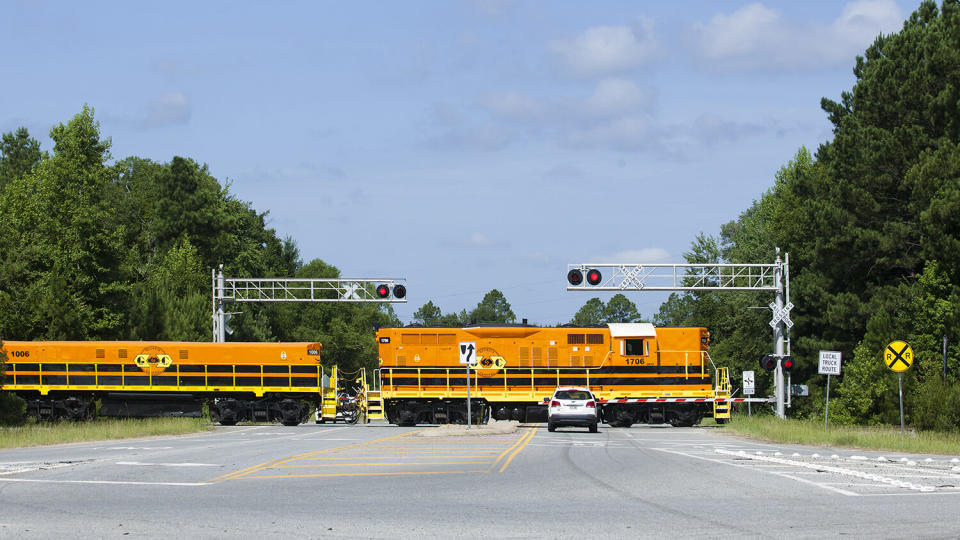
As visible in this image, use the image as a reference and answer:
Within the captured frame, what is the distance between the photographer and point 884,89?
160 ft

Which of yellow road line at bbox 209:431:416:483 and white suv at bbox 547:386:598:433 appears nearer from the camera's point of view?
yellow road line at bbox 209:431:416:483

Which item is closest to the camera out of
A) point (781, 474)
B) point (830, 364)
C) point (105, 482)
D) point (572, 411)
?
point (105, 482)

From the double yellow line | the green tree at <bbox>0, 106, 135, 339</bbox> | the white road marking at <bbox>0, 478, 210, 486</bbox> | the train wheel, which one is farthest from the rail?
the white road marking at <bbox>0, 478, 210, 486</bbox>

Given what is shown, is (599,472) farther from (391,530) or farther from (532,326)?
(532,326)

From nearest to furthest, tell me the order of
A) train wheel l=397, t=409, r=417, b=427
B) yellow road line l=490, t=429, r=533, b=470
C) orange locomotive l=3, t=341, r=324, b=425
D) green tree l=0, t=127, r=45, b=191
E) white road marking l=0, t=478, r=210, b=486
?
white road marking l=0, t=478, r=210, b=486 → yellow road line l=490, t=429, r=533, b=470 → train wheel l=397, t=409, r=417, b=427 → orange locomotive l=3, t=341, r=324, b=425 → green tree l=0, t=127, r=45, b=191

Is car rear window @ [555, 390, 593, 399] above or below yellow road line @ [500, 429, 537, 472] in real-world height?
above

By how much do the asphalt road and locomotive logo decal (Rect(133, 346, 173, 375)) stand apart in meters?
19.6

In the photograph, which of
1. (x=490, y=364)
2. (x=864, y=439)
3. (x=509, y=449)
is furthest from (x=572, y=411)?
(x=509, y=449)

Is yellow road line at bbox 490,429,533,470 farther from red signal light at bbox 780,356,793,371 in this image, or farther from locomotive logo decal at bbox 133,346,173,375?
locomotive logo decal at bbox 133,346,173,375

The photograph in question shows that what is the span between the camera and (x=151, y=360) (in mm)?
45281

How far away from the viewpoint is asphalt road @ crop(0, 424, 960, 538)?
11.9 meters

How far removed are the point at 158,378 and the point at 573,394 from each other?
1987cm

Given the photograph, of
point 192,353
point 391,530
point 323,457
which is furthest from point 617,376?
point 391,530

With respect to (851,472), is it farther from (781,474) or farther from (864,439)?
(864,439)
